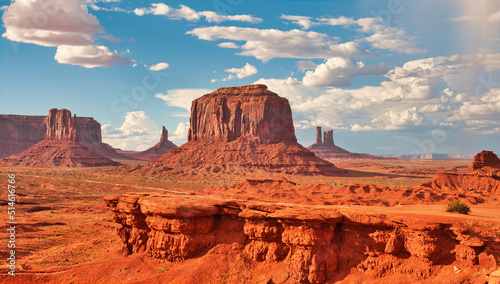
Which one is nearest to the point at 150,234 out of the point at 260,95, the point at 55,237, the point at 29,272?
the point at 29,272

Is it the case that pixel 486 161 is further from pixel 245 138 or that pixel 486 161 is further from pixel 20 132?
pixel 20 132

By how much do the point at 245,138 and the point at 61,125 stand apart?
81.8 metres

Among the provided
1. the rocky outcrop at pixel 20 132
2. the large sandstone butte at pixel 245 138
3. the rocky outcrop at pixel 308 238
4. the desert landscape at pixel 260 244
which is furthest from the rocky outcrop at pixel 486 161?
the rocky outcrop at pixel 20 132

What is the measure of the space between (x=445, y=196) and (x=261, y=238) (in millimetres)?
36671

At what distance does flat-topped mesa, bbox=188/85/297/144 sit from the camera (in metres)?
121

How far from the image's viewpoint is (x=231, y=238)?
59.2ft

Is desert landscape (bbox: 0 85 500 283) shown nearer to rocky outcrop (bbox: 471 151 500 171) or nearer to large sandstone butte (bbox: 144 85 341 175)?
rocky outcrop (bbox: 471 151 500 171)

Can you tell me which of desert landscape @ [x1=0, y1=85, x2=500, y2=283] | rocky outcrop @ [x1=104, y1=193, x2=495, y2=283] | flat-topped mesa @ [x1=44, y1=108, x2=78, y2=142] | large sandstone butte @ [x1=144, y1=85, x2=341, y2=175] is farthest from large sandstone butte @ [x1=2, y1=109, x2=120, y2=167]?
rocky outcrop @ [x1=104, y1=193, x2=495, y2=283]

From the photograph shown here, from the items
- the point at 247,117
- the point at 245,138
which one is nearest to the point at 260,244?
the point at 245,138

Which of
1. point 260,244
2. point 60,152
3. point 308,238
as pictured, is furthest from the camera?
point 60,152

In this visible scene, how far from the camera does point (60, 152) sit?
14462 centimetres

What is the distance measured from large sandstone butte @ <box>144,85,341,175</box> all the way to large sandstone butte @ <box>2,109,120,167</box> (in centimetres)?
3484

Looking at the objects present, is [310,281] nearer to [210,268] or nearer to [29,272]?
[210,268]

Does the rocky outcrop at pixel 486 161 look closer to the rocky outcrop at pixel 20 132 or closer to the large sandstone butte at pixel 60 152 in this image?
the large sandstone butte at pixel 60 152
